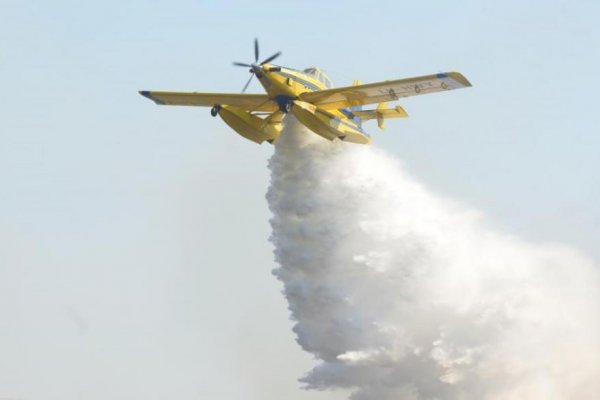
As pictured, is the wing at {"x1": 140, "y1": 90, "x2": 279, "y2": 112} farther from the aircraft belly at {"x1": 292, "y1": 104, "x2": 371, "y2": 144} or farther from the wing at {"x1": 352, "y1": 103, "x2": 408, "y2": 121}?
the wing at {"x1": 352, "y1": 103, "x2": 408, "y2": 121}

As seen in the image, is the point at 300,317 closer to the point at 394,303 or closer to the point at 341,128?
the point at 394,303

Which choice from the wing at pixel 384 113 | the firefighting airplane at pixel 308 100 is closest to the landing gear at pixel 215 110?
the firefighting airplane at pixel 308 100

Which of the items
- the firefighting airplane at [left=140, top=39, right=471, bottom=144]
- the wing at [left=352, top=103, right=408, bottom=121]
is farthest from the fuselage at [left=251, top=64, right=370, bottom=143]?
the wing at [left=352, top=103, right=408, bottom=121]

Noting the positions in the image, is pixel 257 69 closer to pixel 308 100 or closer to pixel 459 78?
pixel 308 100

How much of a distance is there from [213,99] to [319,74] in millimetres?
4447

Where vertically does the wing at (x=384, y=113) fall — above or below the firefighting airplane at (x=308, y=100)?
above

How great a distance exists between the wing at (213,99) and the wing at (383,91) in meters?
1.91

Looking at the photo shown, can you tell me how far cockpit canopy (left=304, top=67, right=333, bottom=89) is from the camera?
2151 inches

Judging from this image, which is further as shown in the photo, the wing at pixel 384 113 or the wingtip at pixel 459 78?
the wing at pixel 384 113

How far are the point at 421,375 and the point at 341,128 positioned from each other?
9775 mm

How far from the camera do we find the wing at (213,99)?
54.7 meters

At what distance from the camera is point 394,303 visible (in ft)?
181

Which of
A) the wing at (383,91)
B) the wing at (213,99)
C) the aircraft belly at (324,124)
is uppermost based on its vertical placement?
the wing at (213,99)

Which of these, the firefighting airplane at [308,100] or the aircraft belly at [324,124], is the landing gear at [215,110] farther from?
the aircraft belly at [324,124]
